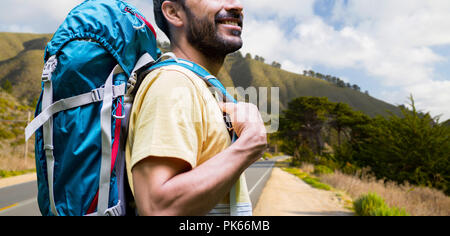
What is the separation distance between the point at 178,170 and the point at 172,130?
0.13m

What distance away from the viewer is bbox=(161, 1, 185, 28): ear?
57.3 inches

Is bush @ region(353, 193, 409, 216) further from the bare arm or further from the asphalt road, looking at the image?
the bare arm

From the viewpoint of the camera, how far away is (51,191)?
115 centimetres

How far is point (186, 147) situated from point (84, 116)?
427mm

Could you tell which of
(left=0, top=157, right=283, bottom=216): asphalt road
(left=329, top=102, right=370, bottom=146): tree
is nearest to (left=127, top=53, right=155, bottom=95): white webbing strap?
(left=0, top=157, right=283, bottom=216): asphalt road

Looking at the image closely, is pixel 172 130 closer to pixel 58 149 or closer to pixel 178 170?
pixel 178 170

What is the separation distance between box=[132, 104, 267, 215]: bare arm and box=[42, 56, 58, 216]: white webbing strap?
0.40 m

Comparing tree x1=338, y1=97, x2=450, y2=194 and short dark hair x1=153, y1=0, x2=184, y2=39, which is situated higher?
short dark hair x1=153, y1=0, x2=184, y2=39

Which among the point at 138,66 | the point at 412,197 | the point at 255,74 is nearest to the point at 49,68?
the point at 138,66

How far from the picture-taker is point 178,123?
997mm

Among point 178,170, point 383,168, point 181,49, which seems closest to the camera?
point 178,170

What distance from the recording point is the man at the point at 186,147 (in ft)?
3.10

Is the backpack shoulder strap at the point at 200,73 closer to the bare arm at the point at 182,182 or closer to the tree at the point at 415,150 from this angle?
the bare arm at the point at 182,182
